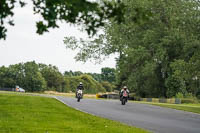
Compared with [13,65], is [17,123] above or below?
below

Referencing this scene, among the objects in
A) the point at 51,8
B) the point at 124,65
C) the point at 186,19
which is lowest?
the point at 51,8

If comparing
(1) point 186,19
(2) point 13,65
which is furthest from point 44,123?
(2) point 13,65

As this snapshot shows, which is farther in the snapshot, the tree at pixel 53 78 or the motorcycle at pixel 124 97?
the tree at pixel 53 78

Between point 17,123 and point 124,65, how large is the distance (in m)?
37.0

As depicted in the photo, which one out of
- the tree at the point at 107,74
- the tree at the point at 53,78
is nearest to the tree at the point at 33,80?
the tree at the point at 53,78

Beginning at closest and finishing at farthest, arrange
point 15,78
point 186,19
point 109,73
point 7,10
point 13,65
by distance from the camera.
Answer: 1. point 7,10
2. point 186,19
3. point 15,78
4. point 13,65
5. point 109,73

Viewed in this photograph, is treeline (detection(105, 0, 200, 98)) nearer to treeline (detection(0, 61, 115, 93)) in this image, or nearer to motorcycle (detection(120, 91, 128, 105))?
motorcycle (detection(120, 91, 128, 105))

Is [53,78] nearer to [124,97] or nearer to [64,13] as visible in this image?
[124,97]

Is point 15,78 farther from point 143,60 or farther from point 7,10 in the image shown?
point 7,10

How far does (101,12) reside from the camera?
4.85 m

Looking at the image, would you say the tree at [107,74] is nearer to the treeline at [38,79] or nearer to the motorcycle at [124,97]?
the treeline at [38,79]

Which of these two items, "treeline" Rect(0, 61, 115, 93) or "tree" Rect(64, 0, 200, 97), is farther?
"treeline" Rect(0, 61, 115, 93)

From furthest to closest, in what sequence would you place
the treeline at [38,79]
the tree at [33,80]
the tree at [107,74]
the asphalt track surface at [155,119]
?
the tree at [107,74]
the treeline at [38,79]
the tree at [33,80]
the asphalt track surface at [155,119]

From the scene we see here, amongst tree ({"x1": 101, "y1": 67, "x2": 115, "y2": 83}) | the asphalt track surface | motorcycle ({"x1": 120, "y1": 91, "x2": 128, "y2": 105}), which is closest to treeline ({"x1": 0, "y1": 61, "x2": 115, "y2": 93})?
tree ({"x1": 101, "y1": 67, "x2": 115, "y2": 83})
